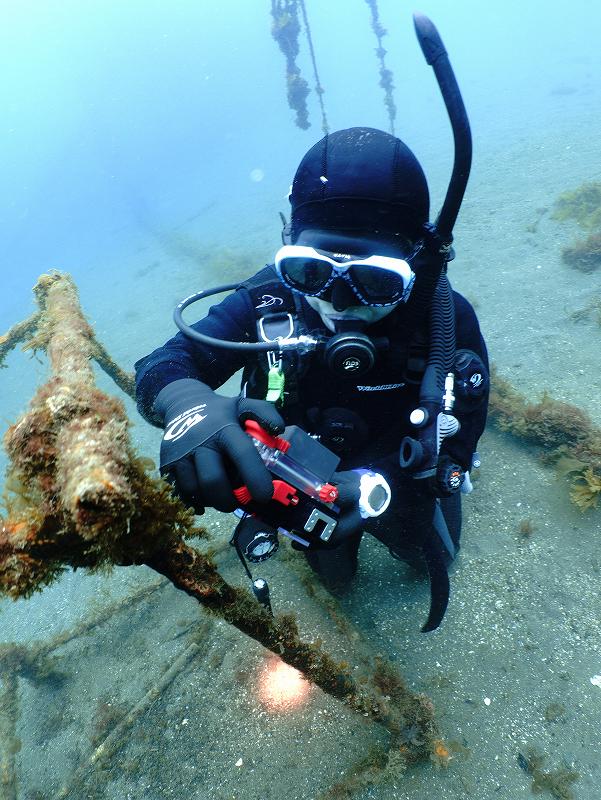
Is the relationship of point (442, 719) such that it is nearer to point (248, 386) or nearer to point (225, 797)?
point (225, 797)

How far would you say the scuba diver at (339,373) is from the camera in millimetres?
1737

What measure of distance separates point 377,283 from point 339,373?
0.53 metres

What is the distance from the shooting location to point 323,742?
9.83 ft

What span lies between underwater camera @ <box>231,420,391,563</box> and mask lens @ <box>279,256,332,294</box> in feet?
3.44

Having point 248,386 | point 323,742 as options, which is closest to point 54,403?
point 248,386

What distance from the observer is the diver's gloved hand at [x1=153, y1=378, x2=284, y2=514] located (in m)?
1.57

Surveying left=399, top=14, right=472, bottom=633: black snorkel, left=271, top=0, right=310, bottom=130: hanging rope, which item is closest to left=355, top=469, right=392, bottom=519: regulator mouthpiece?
left=399, top=14, right=472, bottom=633: black snorkel

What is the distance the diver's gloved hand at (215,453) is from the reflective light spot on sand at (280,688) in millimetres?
2219

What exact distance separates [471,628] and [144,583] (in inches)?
134

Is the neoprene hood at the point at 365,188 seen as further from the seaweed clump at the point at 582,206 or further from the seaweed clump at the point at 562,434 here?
the seaweed clump at the point at 582,206

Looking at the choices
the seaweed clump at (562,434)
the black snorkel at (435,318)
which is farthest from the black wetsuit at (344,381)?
the seaweed clump at (562,434)

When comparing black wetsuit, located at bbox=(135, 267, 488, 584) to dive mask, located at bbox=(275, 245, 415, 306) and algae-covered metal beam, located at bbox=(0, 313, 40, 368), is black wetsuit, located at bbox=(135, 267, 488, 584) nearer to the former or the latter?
dive mask, located at bbox=(275, 245, 415, 306)

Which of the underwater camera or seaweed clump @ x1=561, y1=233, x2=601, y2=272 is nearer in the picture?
the underwater camera

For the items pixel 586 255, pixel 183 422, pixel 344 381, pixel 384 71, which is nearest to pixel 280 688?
pixel 344 381
